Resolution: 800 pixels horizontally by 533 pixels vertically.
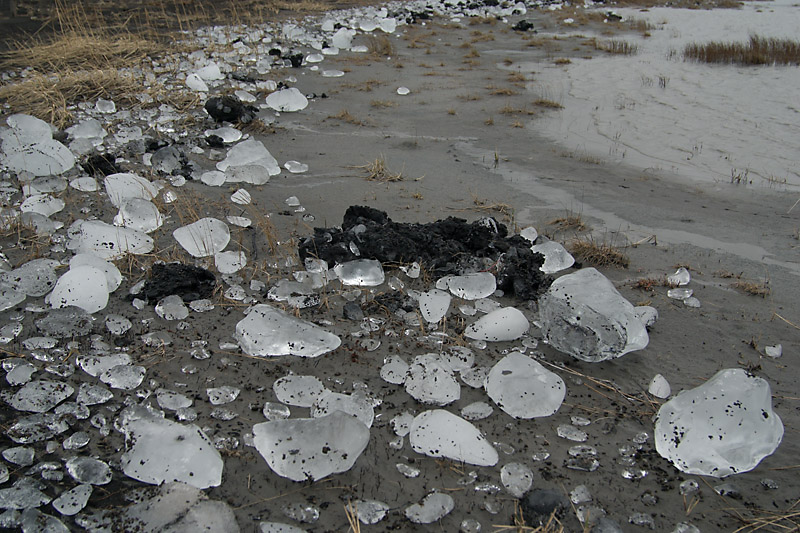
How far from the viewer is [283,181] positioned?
4.00 m

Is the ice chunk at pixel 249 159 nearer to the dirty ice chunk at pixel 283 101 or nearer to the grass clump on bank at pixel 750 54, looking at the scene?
the dirty ice chunk at pixel 283 101

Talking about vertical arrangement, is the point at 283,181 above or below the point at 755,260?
above

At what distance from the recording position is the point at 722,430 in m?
1.78

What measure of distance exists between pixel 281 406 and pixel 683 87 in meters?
7.80

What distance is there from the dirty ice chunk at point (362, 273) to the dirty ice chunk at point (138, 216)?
3.78ft

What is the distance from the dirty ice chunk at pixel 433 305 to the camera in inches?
97.8

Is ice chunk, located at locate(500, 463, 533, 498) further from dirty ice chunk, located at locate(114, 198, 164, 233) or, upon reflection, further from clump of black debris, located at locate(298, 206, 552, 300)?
dirty ice chunk, located at locate(114, 198, 164, 233)

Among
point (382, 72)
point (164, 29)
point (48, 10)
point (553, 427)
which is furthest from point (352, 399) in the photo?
point (48, 10)

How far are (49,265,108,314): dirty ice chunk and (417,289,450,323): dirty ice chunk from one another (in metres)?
1.36

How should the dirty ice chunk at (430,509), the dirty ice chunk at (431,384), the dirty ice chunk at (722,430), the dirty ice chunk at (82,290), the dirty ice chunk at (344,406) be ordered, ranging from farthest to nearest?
the dirty ice chunk at (82,290), the dirty ice chunk at (431,384), the dirty ice chunk at (344,406), the dirty ice chunk at (722,430), the dirty ice chunk at (430,509)

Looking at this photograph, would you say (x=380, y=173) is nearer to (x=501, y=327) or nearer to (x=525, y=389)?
(x=501, y=327)

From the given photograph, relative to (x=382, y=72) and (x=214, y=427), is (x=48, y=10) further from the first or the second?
(x=214, y=427)

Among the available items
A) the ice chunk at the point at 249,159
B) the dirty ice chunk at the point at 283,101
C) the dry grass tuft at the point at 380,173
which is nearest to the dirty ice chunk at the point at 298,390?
the ice chunk at the point at 249,159

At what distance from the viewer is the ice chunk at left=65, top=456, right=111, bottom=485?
5.15ft
